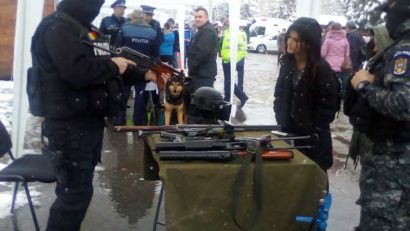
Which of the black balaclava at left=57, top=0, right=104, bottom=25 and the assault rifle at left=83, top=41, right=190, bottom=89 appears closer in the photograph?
the black balaclava at left=57, top=0, right=104, bottom=25

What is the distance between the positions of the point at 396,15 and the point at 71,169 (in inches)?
81.7

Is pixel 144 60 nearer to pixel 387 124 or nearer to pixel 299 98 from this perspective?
pixel 299 98

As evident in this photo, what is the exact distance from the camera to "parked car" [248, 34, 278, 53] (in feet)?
110

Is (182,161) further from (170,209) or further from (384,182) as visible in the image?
(384,182)

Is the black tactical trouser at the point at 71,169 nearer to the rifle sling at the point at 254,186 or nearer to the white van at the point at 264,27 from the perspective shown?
the rifle sling at the point at 254,186

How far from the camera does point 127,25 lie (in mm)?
7117

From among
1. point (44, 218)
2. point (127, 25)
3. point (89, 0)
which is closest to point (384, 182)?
point (89, 0)

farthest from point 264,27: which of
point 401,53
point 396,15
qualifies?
point 401,53

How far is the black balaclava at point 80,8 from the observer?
2930 millimetres

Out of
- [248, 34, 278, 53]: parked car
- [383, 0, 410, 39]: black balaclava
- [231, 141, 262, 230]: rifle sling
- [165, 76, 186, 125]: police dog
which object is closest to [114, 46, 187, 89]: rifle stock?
[231, 141, 262, 230]: rifle sling

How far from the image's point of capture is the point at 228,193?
255 cm

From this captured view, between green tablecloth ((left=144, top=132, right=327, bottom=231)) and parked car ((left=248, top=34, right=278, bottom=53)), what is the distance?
31.3 metres

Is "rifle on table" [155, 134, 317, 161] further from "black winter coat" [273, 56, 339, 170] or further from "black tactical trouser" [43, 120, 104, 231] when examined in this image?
"black winter coat" [273, 56, 339, 170]

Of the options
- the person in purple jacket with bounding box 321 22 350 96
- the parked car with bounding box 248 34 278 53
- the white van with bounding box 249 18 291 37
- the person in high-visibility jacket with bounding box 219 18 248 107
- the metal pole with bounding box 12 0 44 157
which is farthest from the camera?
the white van with bounding box 249 18 291 37
